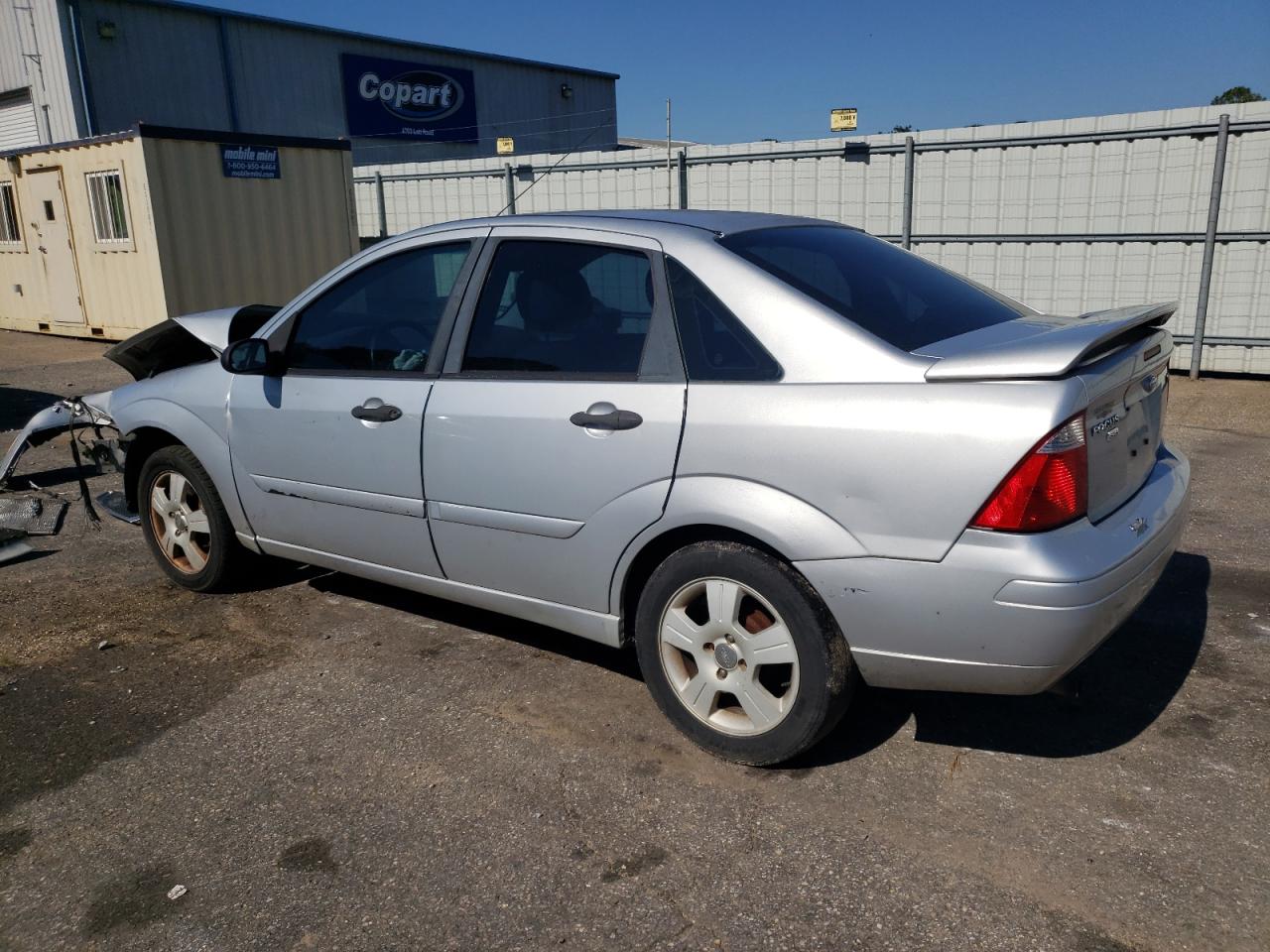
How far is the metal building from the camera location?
797 inches

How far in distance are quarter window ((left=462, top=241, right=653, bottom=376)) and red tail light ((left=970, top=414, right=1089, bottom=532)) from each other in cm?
119

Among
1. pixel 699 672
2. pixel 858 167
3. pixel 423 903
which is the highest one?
pixel 858 167

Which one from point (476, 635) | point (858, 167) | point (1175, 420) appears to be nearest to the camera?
point (476, 635)

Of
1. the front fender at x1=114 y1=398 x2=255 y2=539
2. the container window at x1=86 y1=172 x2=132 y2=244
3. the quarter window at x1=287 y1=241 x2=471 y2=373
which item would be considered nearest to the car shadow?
the quarter window at x1=287 y1=241 x2=471 y2=373

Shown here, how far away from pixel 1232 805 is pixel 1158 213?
884 cm

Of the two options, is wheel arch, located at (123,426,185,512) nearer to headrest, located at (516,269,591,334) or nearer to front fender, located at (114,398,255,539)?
front fender, located at (114,398,255,539)

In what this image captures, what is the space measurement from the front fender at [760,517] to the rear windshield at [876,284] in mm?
552

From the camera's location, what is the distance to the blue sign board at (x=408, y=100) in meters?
26.0

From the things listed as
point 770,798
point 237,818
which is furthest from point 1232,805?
point 237,818

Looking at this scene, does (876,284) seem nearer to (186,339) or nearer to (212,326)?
(212,326)

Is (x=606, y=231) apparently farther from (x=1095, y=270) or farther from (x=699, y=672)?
(x=1095, y=270)

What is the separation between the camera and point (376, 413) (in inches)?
148

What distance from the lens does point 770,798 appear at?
298 cm

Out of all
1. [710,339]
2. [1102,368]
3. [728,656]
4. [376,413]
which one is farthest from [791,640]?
[376,413]
